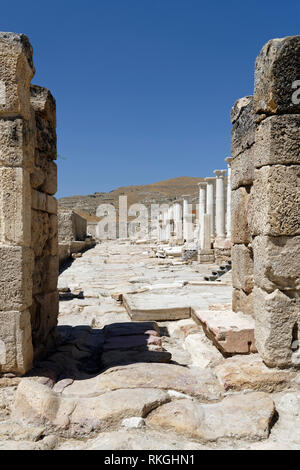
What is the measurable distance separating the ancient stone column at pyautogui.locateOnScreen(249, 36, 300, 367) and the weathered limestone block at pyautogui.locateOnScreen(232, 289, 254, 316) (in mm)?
906

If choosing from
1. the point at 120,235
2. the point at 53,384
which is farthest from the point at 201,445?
the point at 120,235

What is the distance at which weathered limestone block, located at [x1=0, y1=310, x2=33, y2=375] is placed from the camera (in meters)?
3.09

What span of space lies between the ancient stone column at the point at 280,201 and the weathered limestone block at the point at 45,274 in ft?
7.51

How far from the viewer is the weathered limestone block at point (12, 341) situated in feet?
10.2

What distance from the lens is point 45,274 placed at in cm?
416

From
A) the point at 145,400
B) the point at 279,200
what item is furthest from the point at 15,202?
the point at 279,200

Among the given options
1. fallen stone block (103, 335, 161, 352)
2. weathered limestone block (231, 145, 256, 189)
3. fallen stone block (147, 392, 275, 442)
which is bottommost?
fallen stone block (147, 392, 275, 442)

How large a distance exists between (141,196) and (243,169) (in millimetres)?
72813

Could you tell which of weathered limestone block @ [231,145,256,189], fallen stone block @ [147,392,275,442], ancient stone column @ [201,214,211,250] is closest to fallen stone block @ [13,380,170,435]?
fallen stone block @ [147,392,275,442]

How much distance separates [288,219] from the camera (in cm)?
316

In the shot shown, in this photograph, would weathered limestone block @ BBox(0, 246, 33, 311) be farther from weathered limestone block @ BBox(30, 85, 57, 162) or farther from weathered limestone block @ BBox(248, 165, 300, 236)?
weathered limestone block @ BBox(248, 165, 300, 236)

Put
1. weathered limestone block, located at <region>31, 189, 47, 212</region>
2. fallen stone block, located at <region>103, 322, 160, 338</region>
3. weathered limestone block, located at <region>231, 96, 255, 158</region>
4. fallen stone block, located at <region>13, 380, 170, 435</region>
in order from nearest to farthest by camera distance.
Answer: fallen stone block, located at <region>13, 380, 170, 435</region> → weathered limestone block, located at <region>31, 189, 47, 212</region> → weathered limestone block, located at <region>231, 96, 255, 158</region> → fallen stone block, located at <region>103, 322, 160, 338</region>

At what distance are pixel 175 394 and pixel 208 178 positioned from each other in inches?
696

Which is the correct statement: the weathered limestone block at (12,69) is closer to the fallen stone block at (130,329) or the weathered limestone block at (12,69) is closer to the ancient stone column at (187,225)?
the fallen stone block at (130,329)
